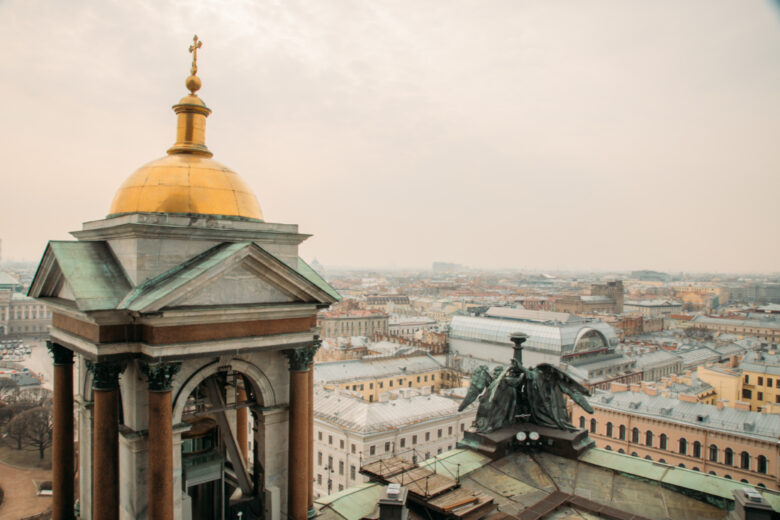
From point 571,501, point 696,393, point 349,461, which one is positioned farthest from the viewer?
point 696,393

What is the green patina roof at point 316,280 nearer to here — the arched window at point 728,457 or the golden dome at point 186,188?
the golden dome at point 186,188

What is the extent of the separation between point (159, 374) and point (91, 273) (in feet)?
8.96

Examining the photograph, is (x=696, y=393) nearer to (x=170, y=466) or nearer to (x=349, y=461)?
(x=349, y=461)

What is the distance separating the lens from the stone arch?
1286 centimetres

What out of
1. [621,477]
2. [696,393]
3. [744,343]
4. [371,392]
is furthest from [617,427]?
[744,343]

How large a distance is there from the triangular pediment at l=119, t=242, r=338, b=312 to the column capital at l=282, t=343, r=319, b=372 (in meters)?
1.24

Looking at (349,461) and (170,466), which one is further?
(349,461)

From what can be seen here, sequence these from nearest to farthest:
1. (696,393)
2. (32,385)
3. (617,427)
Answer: (617,427)
(696,393)
(32,385)

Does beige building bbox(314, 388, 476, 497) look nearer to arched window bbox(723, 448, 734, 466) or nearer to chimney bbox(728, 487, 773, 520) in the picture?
arched window bbox(723, 448, 734, 466)

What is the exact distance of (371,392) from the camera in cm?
7444

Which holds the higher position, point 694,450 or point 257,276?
point 257,276

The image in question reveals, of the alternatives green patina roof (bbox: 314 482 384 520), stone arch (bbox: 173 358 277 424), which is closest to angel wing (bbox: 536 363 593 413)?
green patina roof (bbox: 314 482 384 520)

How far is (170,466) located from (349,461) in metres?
39.3

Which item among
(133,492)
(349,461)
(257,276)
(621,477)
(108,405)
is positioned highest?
(257,276)
